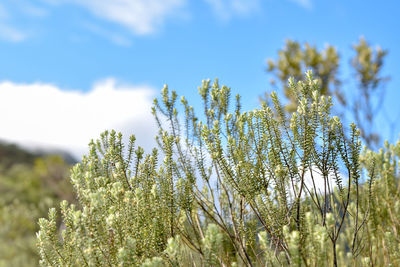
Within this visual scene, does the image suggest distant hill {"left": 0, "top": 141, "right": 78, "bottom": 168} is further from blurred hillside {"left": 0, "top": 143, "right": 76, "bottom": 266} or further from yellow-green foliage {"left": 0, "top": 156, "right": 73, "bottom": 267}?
yellow-green foliage {"left": 0, "top": 156, "right": 73, "bottom": 267}

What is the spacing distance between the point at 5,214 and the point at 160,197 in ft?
39.1

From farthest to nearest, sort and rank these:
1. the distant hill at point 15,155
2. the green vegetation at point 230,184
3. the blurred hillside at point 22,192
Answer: the distant hill at point 15,155
the blurred hillside at point 22,192
the green vegetation at point 230,184

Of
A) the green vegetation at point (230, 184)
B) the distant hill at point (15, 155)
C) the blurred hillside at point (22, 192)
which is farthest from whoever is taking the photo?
the distant hill at point (15, 155)

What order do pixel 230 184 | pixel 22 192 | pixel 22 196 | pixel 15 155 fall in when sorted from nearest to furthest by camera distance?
pixel 230 184 < pixel 22 196 < pixel 22 192 < pixel 15 155

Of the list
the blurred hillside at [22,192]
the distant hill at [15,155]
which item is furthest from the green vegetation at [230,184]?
the distant hill at [15,155]

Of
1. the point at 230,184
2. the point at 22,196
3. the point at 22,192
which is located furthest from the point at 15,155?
the point at 230,184

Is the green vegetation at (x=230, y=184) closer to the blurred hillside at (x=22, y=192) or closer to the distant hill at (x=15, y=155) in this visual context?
the blurred hillside at (x=22, y=192)

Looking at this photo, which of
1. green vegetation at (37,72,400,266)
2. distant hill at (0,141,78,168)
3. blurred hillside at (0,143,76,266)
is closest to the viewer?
green vegetation at (37,72,400,266)

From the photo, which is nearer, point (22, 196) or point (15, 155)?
point (22, 196)

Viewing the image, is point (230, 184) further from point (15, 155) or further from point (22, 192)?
point (15, 155)

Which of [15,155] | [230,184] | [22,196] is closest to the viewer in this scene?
[230,184]

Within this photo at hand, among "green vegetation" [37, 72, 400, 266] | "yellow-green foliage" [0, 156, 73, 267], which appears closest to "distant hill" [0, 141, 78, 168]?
"yellow-green foliage" [0, 156, 73, 267]

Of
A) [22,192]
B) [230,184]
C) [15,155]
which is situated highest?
[15,155]

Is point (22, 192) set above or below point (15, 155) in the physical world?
below
